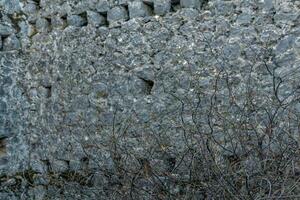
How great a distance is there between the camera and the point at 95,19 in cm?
536

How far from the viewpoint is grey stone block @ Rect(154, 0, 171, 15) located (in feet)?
15.8

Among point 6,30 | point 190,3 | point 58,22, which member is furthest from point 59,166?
point 190,3

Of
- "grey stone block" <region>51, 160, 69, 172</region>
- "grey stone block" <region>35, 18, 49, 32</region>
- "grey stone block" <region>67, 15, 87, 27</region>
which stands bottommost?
"grey stone block" <region>51, 160, 69, 172</region>

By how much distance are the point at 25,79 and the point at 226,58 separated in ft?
7.75

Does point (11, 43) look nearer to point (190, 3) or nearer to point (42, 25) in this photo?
point (42, 25)

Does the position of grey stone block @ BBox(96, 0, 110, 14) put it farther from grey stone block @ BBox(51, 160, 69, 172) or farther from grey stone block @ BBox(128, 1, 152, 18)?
grey stone block @ BBox(51, 160, 69, 172)

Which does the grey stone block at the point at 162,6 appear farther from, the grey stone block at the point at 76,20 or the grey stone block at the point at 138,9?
the grey stone block at the point at 76,20

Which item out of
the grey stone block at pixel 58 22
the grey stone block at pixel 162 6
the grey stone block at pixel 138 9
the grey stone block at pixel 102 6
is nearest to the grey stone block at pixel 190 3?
the grey stone block at pixel 162 6

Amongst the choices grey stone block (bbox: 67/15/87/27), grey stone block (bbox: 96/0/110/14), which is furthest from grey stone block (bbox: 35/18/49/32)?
grey stone block (bbox: 96/0/110/14)

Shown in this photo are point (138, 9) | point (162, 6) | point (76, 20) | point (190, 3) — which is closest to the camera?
point (190, 3)

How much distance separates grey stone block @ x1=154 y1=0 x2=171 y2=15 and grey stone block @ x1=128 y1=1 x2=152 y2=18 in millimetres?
98

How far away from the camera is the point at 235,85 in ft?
14.6

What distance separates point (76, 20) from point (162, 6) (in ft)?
3.22

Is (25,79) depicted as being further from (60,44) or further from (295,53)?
(295,53)
